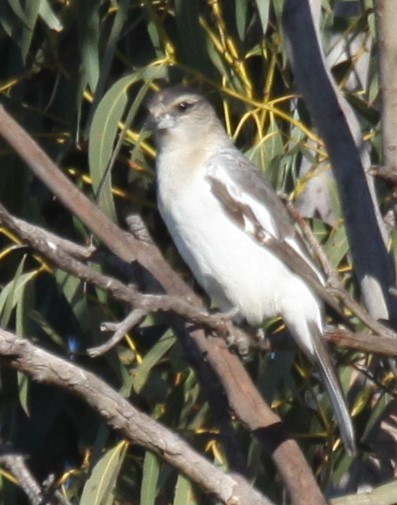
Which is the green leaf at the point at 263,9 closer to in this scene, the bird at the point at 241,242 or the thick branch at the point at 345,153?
the thick branch at the point at 345,153

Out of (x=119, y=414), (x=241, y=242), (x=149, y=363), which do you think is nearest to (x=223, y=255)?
(x=241, y=242)

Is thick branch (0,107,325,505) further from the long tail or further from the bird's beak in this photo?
the bird's beak

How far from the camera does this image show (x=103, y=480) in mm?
2969

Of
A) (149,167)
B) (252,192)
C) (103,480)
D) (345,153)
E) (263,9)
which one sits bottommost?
(103,480)

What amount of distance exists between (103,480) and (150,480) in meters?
0.22

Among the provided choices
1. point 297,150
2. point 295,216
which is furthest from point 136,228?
point 297,150

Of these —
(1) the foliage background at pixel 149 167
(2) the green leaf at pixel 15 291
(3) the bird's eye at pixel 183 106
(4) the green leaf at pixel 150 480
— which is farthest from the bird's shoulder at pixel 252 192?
(4) the green leaf at pixel 150 480

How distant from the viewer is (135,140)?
340 cm

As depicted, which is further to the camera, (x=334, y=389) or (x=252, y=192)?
(x=252, y=192)

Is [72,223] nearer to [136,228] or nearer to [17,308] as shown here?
[17,308]

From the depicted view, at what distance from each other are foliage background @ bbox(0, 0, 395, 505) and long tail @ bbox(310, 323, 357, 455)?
0.10m

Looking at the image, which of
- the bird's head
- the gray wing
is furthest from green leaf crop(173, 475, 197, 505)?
the bird's head

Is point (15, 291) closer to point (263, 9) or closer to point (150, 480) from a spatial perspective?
point (150, 480)

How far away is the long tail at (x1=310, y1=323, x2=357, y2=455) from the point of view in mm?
2906
